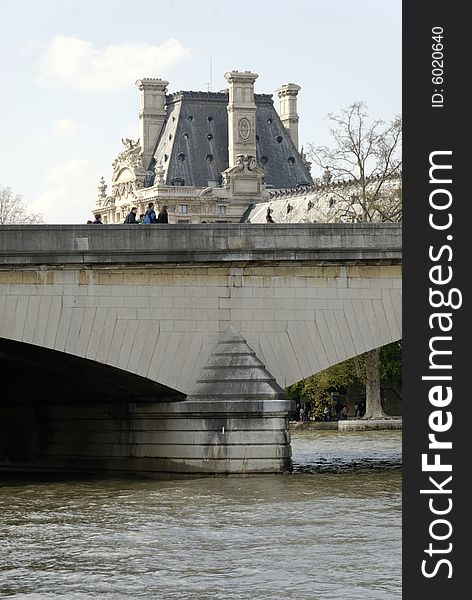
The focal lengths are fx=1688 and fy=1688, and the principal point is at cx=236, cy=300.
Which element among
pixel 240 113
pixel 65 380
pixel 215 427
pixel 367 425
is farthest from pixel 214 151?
pixel 215 427

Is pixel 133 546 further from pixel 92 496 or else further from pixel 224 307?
pixel 224 307

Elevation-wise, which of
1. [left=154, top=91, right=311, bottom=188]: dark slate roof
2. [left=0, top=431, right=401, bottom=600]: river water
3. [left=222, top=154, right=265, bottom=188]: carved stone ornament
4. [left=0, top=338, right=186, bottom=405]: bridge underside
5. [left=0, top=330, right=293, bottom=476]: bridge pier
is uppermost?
[left=154, top=91, right=311, bottom=188]: dark slate roof

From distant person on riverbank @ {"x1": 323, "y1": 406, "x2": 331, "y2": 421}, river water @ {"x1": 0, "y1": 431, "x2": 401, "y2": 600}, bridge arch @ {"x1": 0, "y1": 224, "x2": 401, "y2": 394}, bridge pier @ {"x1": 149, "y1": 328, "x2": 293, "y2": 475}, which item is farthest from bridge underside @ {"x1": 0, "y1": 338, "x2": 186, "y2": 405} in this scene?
distant person on riverbank @ {"x1": 323, "y1": 406, "x2": 331, "y2": 421}

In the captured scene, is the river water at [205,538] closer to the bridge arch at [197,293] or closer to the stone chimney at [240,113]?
the bridge arch at [197,293]

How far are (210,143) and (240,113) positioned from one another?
266 inches

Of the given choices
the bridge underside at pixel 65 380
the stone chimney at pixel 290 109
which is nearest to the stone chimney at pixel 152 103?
the stone chimney at pixel 290 109

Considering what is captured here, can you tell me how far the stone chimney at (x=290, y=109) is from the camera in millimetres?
131000

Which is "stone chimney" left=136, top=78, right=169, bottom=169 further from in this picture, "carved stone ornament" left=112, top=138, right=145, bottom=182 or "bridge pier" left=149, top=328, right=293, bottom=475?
"bridge pier" left=149, top=328, right=293, bottom=475

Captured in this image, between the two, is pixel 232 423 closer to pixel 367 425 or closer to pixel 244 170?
pixel 367 425

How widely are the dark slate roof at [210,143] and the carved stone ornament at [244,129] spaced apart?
281 centimetres

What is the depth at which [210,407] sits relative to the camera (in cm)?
2866

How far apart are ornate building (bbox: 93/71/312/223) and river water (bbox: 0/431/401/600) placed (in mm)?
93803

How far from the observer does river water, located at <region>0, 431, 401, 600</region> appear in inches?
666

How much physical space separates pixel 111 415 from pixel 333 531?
38.8 feet
